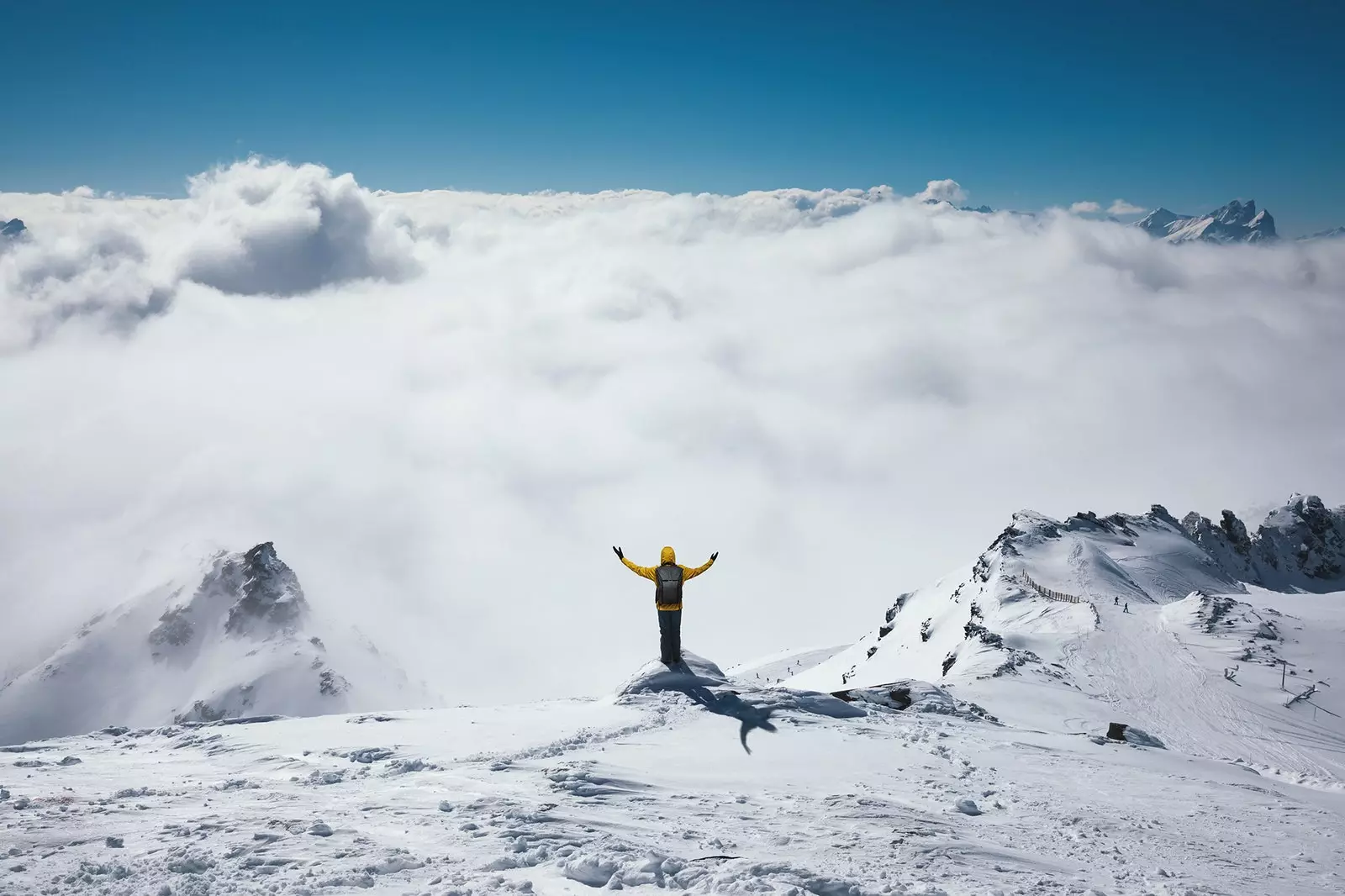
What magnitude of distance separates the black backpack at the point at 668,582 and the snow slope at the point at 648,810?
2.13 meters

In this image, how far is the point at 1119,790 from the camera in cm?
1445

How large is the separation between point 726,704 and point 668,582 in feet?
9.76

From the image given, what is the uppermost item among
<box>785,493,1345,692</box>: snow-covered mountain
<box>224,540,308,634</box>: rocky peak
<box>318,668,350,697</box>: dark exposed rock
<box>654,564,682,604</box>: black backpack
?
<box>654,564,682,604</box>: black backpack

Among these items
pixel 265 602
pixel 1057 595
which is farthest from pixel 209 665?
pixel 1057 595

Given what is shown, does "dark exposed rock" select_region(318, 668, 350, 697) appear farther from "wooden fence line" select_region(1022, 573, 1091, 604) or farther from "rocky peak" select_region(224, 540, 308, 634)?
"wooden fence line" select_region(1022, 573, 1091, 604)

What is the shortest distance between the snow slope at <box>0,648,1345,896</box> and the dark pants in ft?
3.34

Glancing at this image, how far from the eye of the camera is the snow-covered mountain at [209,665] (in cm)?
14875

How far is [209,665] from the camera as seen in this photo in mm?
158875

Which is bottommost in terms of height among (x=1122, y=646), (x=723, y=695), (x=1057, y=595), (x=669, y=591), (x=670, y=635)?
(x=1122, y=646)

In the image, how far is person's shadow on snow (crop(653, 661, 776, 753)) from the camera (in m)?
15.8

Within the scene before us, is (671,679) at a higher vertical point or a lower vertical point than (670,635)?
lower

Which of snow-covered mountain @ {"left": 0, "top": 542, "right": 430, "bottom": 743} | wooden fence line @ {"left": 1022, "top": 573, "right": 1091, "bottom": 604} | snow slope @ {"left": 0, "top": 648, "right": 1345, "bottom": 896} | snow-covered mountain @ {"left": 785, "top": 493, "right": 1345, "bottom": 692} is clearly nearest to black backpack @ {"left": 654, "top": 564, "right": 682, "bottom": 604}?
snow slope @ {"left": 0, "top": 648, "right": 1345, "bottom": 896}

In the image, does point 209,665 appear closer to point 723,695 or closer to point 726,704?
point 723,695

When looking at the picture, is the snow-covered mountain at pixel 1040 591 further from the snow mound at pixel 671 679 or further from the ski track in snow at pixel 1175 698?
the snow mound at pixel 671 679
